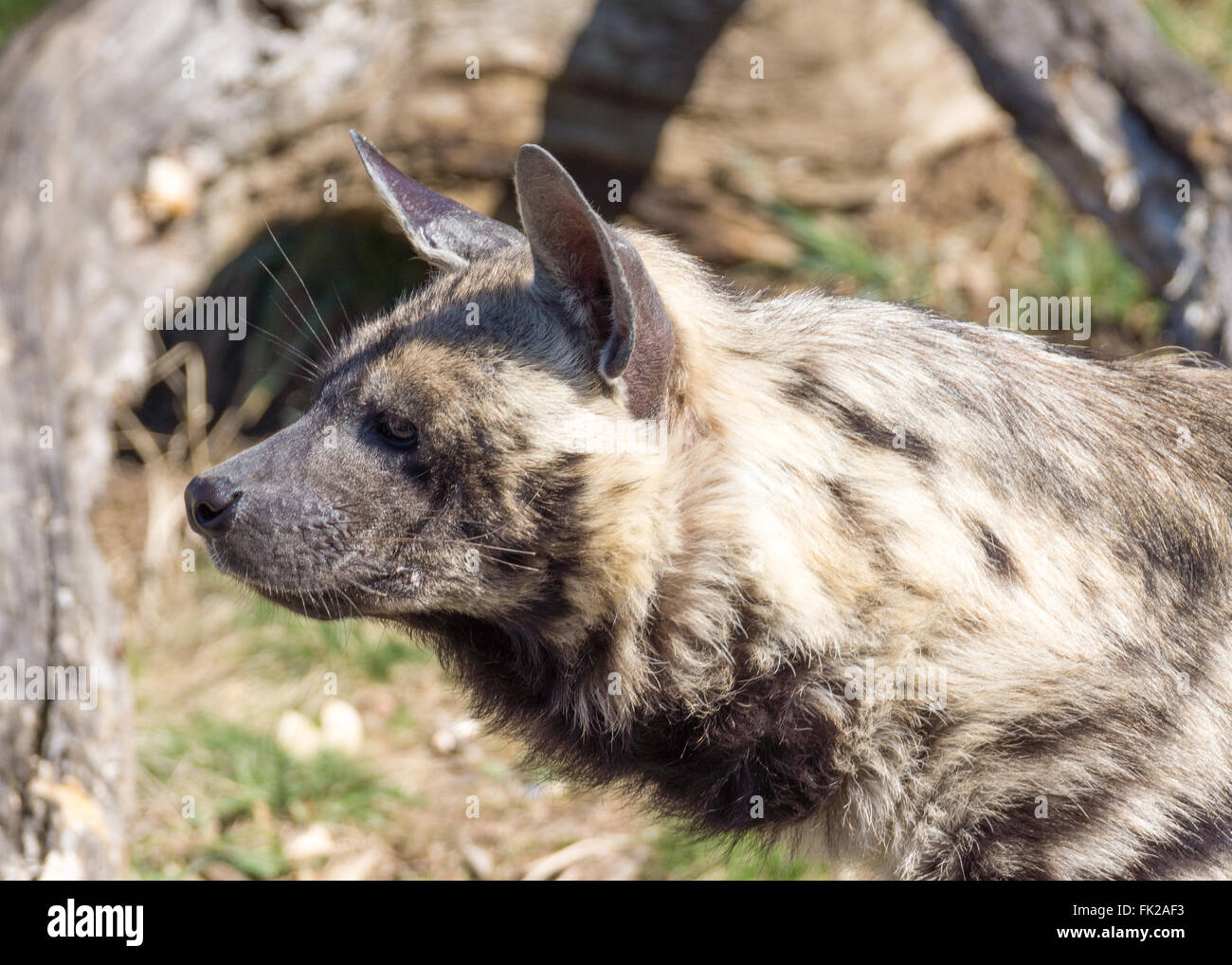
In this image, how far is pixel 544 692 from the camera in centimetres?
286

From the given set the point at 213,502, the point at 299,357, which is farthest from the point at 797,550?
the point at 299,357

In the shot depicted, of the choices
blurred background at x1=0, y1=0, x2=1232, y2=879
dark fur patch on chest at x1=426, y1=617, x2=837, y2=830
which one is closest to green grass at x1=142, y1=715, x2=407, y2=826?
blurred background at x1=0, y1=0, x2=1232, y2=879

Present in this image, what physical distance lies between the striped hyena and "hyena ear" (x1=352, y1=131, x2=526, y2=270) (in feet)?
1.13

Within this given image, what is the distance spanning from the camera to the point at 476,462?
262 centimetres

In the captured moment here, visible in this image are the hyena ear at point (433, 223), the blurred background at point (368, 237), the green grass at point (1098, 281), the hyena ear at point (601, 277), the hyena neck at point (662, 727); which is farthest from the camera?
the green grass at point (1098, 281)

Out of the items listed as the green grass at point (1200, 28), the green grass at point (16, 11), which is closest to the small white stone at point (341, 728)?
the green grass at point (16, 11)

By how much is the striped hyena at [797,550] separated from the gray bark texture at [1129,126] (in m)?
2.05

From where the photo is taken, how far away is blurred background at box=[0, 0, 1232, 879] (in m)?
4.17

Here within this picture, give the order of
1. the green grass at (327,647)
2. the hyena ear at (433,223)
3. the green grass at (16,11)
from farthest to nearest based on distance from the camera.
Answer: the green grass at (16,11)
the green grass at (327,647)
the hyena ear at (433,223)

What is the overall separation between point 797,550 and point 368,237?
4814mm

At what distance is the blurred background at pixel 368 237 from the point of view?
4168mm

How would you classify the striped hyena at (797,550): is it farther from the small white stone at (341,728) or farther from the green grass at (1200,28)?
the green grass at (1200,28)

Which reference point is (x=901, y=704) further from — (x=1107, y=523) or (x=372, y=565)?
(x=372, y=565)
